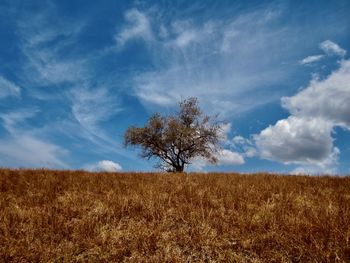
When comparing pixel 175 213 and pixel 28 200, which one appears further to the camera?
pixel 28 200

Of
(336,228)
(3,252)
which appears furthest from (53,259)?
(336,228)

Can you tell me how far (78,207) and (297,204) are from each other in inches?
207

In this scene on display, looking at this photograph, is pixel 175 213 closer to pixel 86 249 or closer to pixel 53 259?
pixel 86 249

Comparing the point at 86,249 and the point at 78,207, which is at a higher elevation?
the point at 78,207

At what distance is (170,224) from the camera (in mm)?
6824

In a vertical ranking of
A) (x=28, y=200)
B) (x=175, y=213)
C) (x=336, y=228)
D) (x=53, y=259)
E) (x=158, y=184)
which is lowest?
(x=53, y=259)

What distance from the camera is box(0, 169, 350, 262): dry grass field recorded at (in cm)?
548

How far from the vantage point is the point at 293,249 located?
560 cm

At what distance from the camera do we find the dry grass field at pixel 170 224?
216 inches

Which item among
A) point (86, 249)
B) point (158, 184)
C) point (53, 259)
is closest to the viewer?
point (53, 259)

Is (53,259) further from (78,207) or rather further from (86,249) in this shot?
(78,207)

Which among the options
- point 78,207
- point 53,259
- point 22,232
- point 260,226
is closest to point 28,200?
point 78,207

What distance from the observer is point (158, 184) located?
10.9 meters

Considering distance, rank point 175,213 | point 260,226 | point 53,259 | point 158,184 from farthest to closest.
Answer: point 158,184 < point 175,213 < point 260,226 < point 53,259
